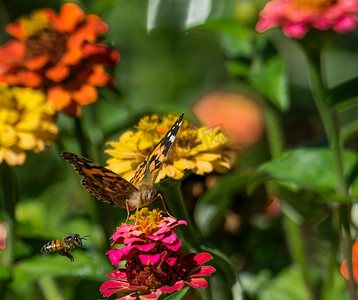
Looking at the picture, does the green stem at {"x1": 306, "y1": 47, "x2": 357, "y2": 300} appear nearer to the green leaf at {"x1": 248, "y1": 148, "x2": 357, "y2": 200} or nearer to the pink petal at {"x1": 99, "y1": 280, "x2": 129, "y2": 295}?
the green leaf at {"x1": 248, "y1": 148, "x2": 357, "y2": 200}

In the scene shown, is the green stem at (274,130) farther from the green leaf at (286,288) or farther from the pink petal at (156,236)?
the pink petal at (156,236)

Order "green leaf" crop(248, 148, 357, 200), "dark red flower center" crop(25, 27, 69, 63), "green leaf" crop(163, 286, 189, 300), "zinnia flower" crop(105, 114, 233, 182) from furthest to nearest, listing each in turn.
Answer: "dark red flower center" crop(25, 27, 69, 63)
"green leaf" crop(248, 148, 357, 200)
"zinnia flower" crop(105, 114, 233, 182)
"green leaf" crop(163, 286, 189, 300)

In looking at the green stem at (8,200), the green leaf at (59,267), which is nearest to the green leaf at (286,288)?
the green leaf at (59,267)

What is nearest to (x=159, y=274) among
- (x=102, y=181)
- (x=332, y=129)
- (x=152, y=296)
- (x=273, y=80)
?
(x=152, y=296)

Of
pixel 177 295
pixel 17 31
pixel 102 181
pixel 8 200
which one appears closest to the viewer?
pixel 177 295

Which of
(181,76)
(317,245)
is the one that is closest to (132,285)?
(317,245)

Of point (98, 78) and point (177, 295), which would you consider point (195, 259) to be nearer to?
point (177, 295)

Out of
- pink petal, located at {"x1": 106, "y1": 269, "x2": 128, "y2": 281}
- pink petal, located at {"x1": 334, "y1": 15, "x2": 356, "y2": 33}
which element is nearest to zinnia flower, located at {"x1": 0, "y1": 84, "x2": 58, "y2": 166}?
pink petal, located at {"x1": 106, "y1": 269, "x2": 128, "y2": 281}

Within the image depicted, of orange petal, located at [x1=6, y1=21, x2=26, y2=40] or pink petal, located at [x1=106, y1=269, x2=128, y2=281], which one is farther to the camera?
orange petal, located at [x1=6, y1=21, x2=26, y2=40]
